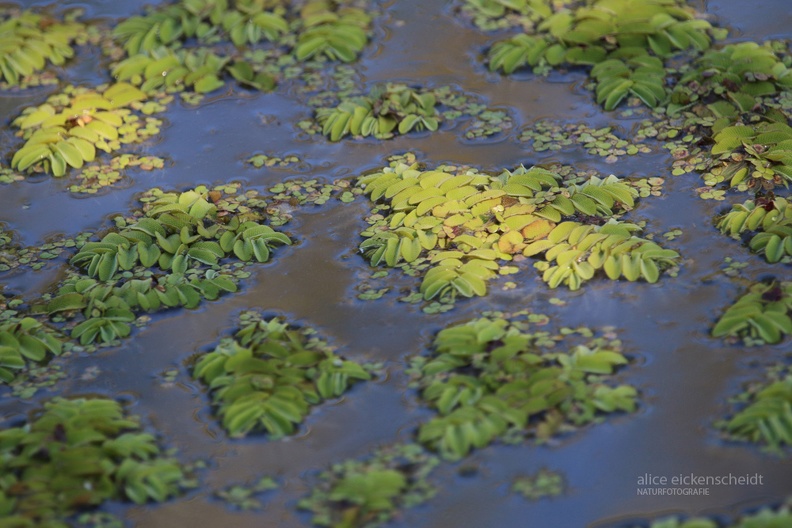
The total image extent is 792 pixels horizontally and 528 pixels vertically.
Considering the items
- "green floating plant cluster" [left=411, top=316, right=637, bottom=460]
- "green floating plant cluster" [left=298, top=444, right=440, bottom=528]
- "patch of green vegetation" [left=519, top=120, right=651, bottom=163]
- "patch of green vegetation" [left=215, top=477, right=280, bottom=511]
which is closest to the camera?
"green floating plant cluster" [left=298, top=444, right=440, bottom=528]

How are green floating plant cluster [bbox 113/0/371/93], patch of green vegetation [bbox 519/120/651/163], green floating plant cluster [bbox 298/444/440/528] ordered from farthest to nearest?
green floating plant cluster [bbox 113/0/371/93] < patch of green vegetation [bbox 519/120/651/163] < green floating plant cluster [bbox 298/444/440/528]

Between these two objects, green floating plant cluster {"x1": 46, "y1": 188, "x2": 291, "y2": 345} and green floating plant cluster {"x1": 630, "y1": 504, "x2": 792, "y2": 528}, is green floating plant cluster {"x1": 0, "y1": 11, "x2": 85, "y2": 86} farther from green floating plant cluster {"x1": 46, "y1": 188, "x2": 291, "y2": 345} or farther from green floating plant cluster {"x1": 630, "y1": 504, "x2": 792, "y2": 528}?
green floating plant cluster {"x1": 630, "y1": 504, "x2": 792, "y2": 528}

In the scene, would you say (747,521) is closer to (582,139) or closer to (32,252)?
(582,139)

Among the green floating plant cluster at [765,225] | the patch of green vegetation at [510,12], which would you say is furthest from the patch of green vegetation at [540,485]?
the patch of green vegetation at [510,12]

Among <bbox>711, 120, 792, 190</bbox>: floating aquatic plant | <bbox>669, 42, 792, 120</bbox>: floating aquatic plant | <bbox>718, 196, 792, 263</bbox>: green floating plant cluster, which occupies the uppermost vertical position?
<bbox>669, 42, 792, 120</bbox>: floating aquatic plant

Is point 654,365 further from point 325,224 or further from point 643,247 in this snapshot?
point 325,224

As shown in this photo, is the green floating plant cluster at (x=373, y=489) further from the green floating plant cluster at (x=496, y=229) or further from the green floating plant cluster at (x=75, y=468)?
the green floating plant cluster at (x=496, y=229)

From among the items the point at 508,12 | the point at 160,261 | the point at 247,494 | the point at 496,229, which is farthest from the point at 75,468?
the point at 508,12

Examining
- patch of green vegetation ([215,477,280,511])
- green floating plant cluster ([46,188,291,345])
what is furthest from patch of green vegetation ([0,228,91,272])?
patch of green vegetation ([215,477,280,511])
